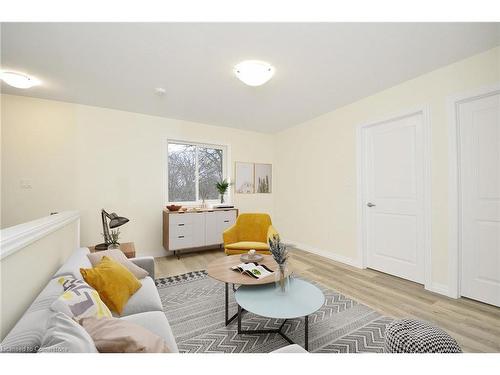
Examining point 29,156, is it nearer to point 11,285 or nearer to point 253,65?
point 11,285

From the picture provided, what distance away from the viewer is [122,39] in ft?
6.17

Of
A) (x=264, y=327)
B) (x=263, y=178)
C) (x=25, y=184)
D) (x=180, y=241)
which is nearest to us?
(x=264, y=327)

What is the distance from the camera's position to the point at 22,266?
1.29m

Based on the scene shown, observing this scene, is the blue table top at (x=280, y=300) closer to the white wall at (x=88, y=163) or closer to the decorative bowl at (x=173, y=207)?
the decorative bowl at (x=173, y=207)

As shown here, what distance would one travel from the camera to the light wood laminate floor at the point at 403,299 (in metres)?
1.73

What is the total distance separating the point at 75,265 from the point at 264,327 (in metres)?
1.50

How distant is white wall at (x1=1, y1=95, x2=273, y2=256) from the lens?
9.84ft

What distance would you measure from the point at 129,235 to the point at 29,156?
1.71 m

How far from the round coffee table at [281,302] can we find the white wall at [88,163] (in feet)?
8.75

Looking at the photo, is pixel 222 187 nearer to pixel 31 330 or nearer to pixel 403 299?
pixel 403 299

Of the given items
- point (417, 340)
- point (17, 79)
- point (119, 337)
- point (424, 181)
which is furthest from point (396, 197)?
point (17, 79)

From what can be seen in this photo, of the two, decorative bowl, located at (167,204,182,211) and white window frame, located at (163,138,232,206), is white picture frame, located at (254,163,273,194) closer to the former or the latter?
white window frame, located at (163,138,232,206)

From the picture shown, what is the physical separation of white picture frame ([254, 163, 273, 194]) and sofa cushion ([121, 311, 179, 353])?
12.3ft
